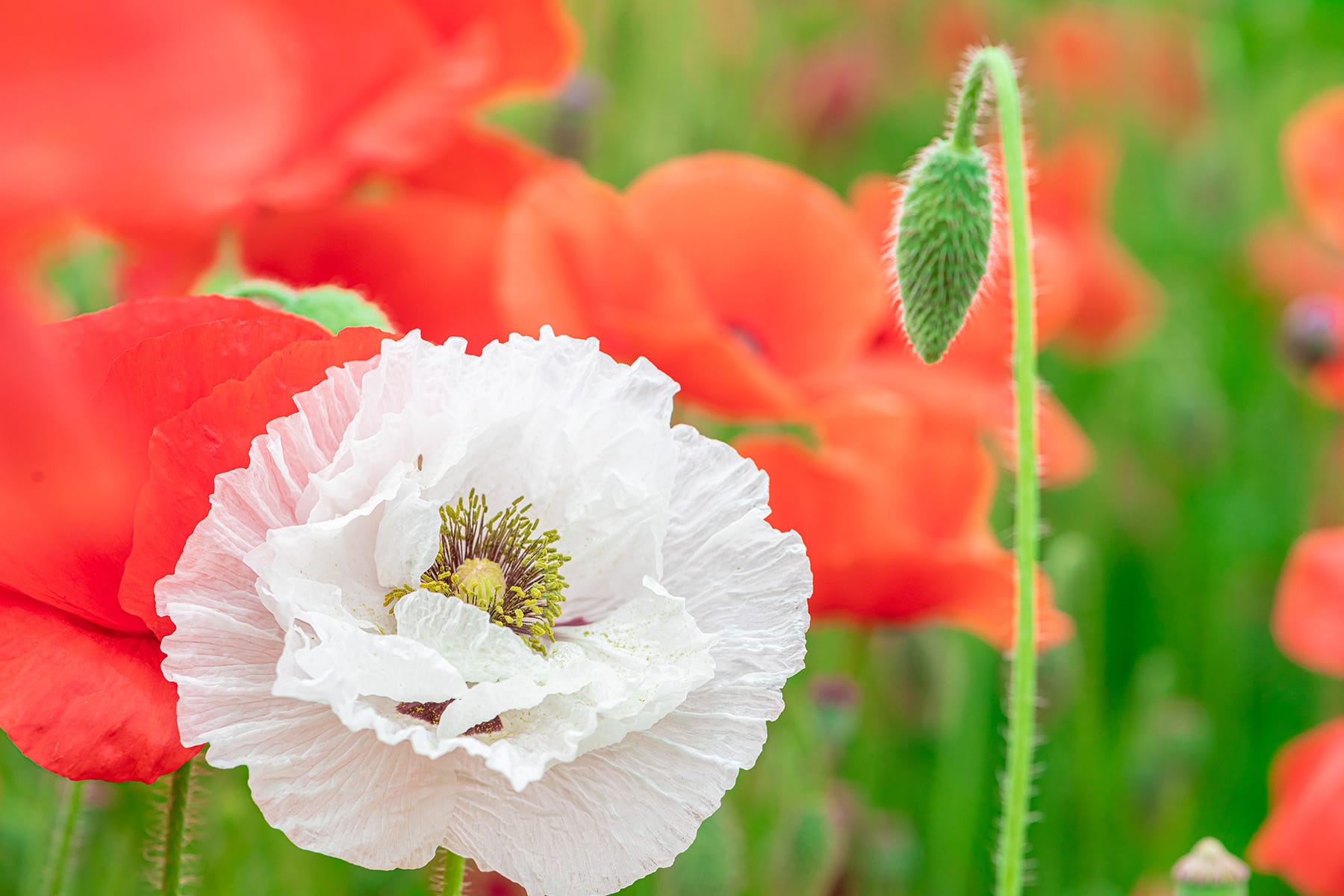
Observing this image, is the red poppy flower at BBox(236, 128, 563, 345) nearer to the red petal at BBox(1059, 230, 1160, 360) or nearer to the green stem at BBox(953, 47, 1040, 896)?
the green stem at BBox(953, 47, 1040, 896)

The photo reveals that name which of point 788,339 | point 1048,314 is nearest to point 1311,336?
point 1048,314

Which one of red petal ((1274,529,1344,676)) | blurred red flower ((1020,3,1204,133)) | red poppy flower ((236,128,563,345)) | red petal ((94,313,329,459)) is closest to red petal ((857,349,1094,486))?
red petal ((1274,529,1344,676))

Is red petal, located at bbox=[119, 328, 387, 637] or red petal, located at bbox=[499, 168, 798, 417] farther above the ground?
red petal, located at bbox=[499, 168, 798, 417]

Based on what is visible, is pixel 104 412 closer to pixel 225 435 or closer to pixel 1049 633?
pixel 225 435

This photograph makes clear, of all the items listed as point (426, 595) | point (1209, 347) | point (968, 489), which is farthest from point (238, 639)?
point (1209, 347)

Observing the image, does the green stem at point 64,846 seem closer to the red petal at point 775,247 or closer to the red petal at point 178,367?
the red petal at point 178,367

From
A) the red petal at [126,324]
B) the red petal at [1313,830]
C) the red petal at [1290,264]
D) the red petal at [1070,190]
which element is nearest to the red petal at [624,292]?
the red petal at [126,324]

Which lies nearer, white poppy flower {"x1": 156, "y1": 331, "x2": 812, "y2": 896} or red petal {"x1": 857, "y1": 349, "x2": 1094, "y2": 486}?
white poppy flower {"x1": 156, "y1": 331, "x2": 812, "y2": 896}
